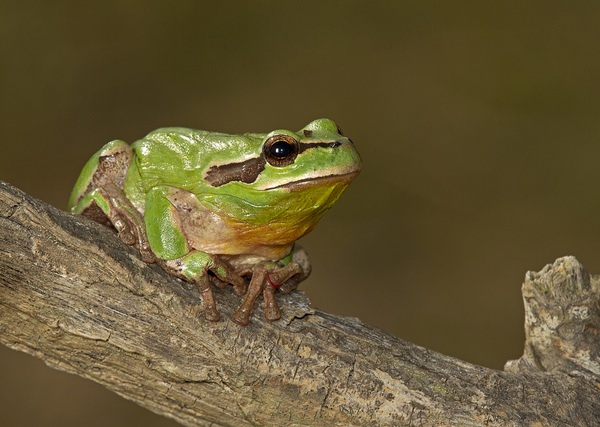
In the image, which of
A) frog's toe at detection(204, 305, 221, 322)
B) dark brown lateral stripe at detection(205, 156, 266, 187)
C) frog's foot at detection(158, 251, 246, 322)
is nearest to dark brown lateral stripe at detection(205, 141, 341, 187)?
dark brown lateral stripe at detection(205, 156, 266, 187)

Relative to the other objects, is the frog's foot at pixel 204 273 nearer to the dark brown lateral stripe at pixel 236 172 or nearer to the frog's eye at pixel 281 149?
the dark brown lateral stripe at pixel 236 172

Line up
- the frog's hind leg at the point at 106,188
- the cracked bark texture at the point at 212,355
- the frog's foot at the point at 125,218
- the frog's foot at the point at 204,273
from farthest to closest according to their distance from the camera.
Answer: the frog's hind leg at the point at 106,188 → the frog's foot at the point at 125,218 → the frog's foot at the point at 204,273 → the cracked bark texture at the point at 212,355

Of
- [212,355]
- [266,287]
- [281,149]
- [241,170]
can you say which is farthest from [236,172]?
[212,355]

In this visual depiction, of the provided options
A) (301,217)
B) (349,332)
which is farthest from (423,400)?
(301,217)

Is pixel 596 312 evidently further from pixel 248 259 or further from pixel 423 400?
pixel 248 259

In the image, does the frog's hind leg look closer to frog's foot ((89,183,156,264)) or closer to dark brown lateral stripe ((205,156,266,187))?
frog's foot ((89,183,156,264))

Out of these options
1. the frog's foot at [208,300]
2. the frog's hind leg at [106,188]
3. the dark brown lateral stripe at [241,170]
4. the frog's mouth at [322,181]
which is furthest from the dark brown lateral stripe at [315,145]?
the frog's hind leg at [106,188]
